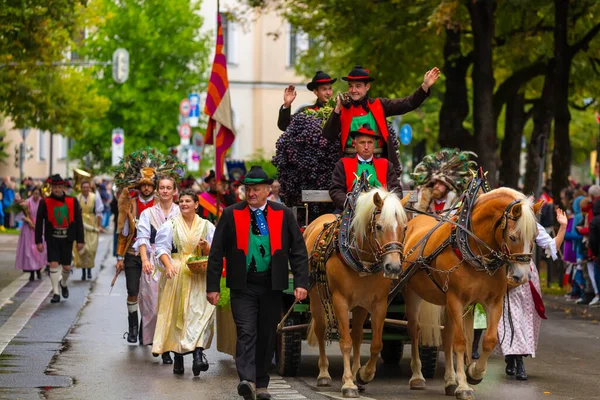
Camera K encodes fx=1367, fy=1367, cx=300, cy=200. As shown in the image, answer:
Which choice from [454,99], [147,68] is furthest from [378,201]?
[147,68]

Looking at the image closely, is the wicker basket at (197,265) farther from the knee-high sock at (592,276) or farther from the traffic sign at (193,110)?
the traffic sign at (193,110)

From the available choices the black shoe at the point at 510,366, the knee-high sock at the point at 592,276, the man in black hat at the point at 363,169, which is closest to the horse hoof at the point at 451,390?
the black shoe at the point at 510,366

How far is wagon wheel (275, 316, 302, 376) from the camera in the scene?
12.9 m

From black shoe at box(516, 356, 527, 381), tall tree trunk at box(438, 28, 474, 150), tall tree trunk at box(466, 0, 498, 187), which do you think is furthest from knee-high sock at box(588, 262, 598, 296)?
black shoe at box(516, 356, 527, 381)

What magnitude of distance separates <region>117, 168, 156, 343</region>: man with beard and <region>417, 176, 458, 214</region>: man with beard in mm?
3276

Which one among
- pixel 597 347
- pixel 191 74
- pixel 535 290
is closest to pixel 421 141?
pixel 191 74

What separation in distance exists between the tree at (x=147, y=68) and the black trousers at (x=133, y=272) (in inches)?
1742

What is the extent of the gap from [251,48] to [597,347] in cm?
6028

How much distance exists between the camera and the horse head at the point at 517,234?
1122 centimetres

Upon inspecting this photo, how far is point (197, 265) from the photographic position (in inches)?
516

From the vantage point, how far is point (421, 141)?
49.3 meters

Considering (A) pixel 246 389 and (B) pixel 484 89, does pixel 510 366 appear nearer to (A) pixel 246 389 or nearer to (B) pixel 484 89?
(A) pixel 246 389

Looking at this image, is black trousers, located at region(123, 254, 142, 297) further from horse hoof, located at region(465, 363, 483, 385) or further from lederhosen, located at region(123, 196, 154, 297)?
horse hoof, located at region(465, 363, 483, 385)

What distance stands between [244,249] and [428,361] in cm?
301
